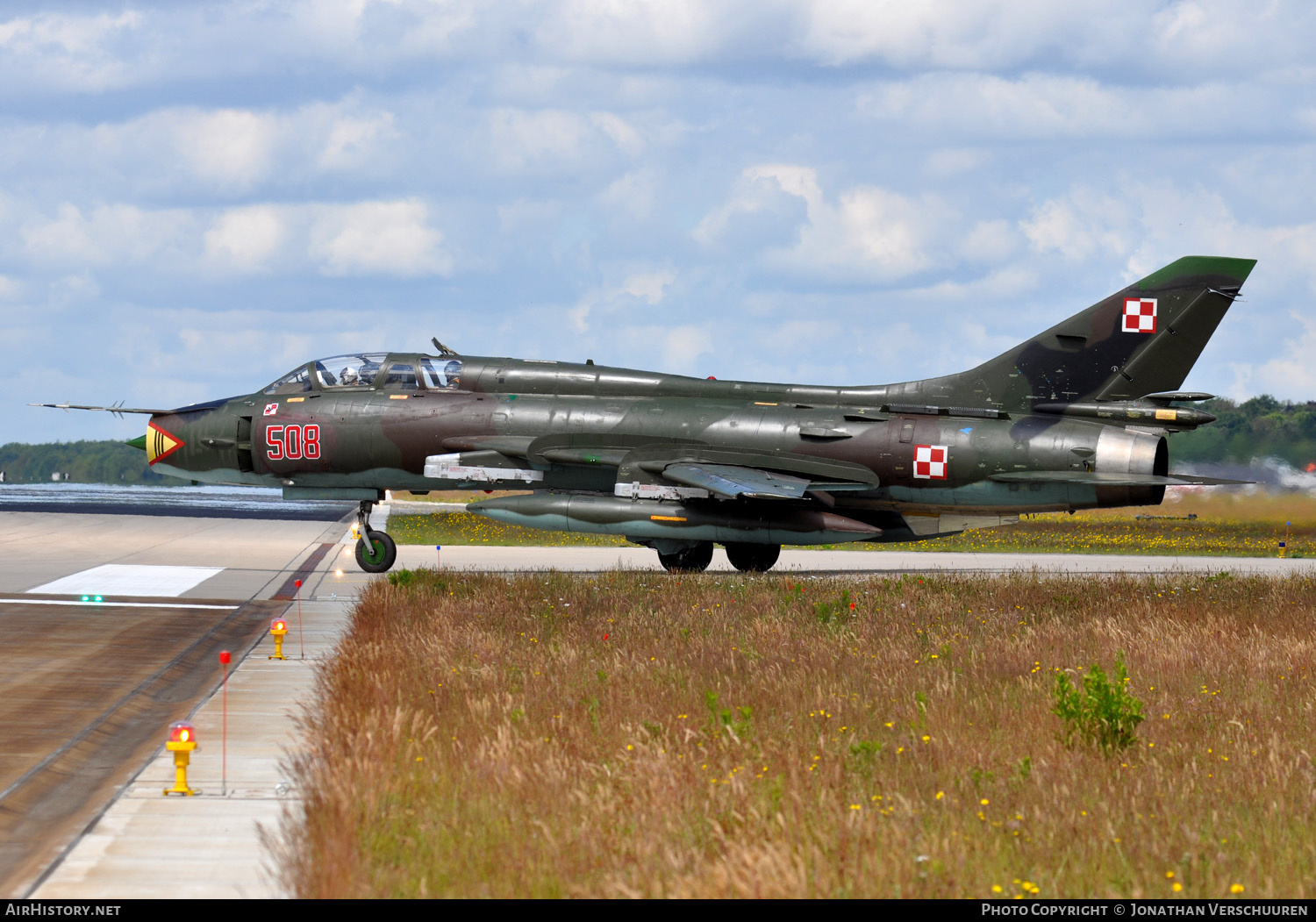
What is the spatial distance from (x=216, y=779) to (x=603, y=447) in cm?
1418

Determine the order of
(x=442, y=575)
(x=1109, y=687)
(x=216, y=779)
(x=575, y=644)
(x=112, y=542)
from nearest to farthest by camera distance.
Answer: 1. (x=216, y=779)
2. (x=1109, y=687)
3. (x=575, y=644)
4. (x=442, y=575)
5. (x=112, y=542)

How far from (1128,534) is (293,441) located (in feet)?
81.8

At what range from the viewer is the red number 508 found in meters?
22.8

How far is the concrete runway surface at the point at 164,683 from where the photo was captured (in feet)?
21.8

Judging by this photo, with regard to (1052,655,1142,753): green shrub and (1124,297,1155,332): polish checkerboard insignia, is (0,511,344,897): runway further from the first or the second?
(1124,297,1155,332): polish checkerboard insignia

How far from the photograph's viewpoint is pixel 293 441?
22.9 metres

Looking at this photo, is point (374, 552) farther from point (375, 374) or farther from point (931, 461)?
point (931, 461)

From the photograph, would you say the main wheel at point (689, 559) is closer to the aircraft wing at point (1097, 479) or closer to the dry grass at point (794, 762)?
the aircraft wing at point (1097, 479)

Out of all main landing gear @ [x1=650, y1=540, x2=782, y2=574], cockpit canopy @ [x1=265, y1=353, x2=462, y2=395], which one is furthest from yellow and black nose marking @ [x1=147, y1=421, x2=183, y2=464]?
main landing gear @ [x1=650, y1=540, x2=782, y2=574]

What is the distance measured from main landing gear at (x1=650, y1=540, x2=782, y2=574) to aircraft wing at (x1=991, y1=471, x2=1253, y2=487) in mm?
4413

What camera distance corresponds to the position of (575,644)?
12.8m

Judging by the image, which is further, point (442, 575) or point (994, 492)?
point (994, 492)

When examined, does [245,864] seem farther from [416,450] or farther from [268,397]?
[268,397]

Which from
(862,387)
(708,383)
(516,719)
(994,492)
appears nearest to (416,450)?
(708,383)
